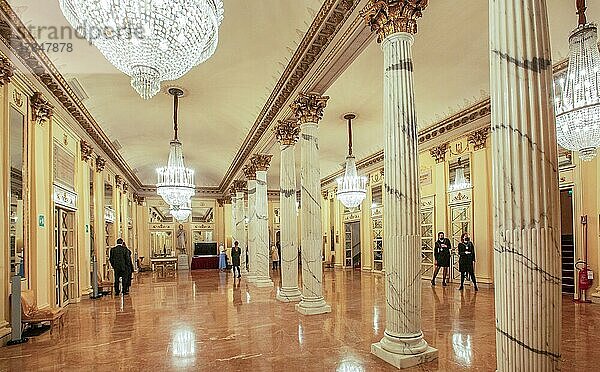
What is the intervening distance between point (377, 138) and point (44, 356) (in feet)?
37.3

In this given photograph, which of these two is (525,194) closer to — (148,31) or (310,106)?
(148,31)

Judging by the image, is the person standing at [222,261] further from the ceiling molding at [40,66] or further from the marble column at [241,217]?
the ceiling molding at [40,66]

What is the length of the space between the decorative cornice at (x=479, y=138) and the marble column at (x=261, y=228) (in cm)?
572

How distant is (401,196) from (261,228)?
323 inches

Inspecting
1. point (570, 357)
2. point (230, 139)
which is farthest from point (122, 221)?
point (570, 357)

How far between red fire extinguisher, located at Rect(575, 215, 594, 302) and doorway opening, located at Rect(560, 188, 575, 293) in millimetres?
439

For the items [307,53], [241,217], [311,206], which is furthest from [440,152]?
[241,217]

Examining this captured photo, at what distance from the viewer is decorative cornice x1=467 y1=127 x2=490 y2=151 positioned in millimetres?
10992

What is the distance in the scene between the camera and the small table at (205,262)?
23344 mm

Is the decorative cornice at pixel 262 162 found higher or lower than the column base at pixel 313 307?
higher

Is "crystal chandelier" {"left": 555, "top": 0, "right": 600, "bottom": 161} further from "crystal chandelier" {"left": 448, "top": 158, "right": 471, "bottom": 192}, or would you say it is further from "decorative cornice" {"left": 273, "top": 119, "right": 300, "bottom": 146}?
"crystal chandelier" {"left": 448, "top": 158, "right": 471, "bottom": 192}

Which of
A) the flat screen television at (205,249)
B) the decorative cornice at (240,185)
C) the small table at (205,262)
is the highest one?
the decorative cornice at (240,185)

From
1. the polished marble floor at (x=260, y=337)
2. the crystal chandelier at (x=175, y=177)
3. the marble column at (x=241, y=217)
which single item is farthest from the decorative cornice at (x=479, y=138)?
the marble column at (x=241, y=217)

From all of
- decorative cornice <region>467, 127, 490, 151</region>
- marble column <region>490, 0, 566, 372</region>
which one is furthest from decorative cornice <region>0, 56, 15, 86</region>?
decorative cornice <region>467, 127, 490, 151</region>
